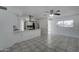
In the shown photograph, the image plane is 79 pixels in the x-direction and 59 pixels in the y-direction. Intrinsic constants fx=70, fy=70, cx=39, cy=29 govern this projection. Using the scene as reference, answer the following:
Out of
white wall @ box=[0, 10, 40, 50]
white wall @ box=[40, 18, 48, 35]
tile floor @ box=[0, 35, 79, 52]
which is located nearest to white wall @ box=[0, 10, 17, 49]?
A: white wall @ box=[0, 10, 40, 50]

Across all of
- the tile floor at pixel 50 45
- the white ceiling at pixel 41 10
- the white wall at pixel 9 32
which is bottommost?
the tile floor at pixel 50 45

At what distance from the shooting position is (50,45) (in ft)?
8.38

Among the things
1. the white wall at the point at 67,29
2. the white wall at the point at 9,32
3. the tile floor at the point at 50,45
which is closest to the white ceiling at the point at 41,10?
the white wall at the point at 67,29

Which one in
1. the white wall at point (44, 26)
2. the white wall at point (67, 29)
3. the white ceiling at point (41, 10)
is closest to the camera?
the white ceiling at point (41, 10)

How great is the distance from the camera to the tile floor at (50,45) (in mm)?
2420

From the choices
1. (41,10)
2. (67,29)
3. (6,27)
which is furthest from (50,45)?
(6,27)

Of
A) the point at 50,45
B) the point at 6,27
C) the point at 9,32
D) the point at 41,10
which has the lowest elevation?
the point at 50,45

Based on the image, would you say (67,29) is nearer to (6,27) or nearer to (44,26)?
(44,26)

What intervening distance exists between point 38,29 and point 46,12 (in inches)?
26.3

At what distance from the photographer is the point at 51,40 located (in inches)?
100

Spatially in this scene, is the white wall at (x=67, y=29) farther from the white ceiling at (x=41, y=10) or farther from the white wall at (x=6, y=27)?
the white wall at (x=6, y=27)
